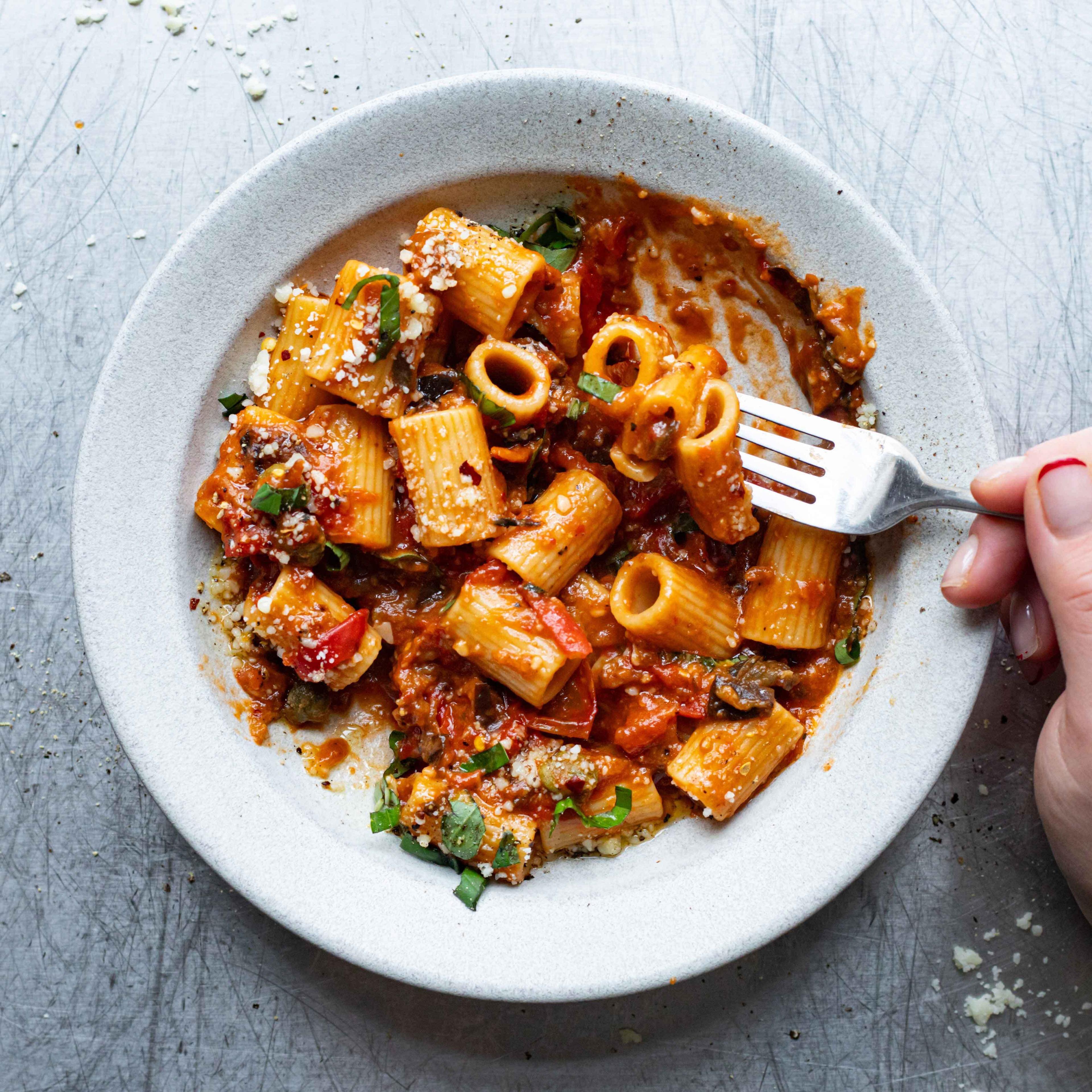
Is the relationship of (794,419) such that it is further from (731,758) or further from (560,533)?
(731,758)

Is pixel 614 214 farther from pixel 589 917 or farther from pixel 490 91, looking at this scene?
pixel 589 917

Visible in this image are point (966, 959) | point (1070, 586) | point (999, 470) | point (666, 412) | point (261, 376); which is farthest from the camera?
point (966, 959)

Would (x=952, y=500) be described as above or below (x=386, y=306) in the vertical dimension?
below

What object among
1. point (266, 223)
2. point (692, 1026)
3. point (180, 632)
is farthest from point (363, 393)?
point (692, 1026)

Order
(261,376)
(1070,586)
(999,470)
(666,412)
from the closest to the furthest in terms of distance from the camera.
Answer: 1. (1070,586)
2. (999,470)
3. (666,412)
4. (261,376)

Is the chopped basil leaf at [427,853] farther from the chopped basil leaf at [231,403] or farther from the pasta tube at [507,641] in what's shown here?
the chopped basil leaf at [231,403]

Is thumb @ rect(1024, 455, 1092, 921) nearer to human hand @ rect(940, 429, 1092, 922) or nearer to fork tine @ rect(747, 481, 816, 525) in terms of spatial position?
human hand @ rect(940, 429, 1092, 922)

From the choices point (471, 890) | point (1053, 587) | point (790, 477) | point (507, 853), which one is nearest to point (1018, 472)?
point (1053, 587)

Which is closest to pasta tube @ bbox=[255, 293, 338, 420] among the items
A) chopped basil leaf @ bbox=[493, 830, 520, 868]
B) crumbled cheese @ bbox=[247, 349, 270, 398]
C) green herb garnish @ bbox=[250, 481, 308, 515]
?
crumbled cheese @ bbox=[247, 349, 270, 398]
